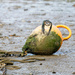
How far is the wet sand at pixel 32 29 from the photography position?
4.56m

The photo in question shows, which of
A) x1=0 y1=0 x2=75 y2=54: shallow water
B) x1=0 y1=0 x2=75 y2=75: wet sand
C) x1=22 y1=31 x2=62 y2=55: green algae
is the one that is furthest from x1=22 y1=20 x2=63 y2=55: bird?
x1=0 y1=0 x2=75 y2=54: shallow water

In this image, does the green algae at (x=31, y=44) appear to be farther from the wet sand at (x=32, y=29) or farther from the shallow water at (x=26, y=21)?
the shallow water at (x=26, y=21)

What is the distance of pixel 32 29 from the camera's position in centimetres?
838

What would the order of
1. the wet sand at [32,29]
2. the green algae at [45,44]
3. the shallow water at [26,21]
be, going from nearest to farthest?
the wet sand at [32,29] < the green algae at [45,44] < the shallow water at [26,21]

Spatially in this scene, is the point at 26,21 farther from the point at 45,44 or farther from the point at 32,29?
the point at 45,44

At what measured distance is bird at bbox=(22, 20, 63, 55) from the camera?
Result: 531 cm

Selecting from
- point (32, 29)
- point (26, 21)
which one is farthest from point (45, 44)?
point (26, 21)

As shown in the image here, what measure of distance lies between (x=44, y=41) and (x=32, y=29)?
310 cm

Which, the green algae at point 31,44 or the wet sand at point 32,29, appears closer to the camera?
the wet sand at point 32,29

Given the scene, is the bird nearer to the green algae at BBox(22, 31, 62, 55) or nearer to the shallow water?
the green algae at BBox(22, 31, 62, 55)

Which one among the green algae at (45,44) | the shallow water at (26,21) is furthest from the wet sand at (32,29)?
the green algae at (45,44)

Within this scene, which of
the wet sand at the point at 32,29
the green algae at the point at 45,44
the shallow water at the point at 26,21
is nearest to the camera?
the wet sand at the point at 32,29

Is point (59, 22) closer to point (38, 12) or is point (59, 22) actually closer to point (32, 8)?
point (38, 12)

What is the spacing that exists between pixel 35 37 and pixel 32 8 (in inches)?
302
